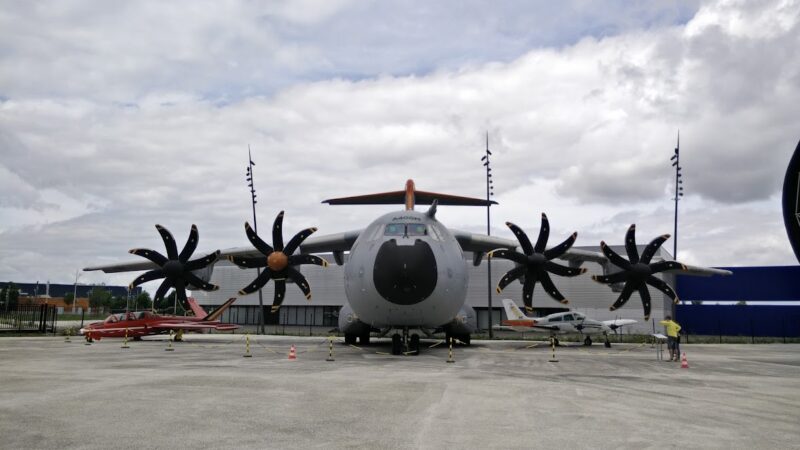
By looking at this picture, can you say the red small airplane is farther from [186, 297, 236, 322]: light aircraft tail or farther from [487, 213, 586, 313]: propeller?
[487, 213, 586, 313]: propeller

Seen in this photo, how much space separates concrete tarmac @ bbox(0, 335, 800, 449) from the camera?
20.0ft

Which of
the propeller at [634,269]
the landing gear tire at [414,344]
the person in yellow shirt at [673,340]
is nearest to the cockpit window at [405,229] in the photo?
the landing gear tire at [414,344]

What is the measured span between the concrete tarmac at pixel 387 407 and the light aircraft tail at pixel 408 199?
10.2 meters

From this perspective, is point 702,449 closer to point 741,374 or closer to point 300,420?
point 300,420

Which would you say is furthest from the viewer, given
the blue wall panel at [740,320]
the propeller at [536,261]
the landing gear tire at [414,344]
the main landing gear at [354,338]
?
the blue wall panel at [740,320]

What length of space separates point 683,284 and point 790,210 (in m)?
33.8

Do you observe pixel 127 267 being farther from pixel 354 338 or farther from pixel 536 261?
pixel 536 261

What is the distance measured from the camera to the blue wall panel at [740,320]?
143 ft

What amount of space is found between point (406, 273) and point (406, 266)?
0.19 metres

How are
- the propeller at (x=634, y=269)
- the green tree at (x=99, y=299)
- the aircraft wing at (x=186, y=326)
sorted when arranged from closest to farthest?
1. the propeller at (x=634, y=269)
2. the aircraft wing at (x=186, y=326)
3. the green tree at (x=99, y=299)

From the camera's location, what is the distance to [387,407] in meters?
8.06

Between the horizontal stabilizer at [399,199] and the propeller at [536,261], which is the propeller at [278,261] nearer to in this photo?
the horizontal stabilizer at [399,199]

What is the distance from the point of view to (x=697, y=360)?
18406 mm

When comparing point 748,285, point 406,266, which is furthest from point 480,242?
point 748,285
